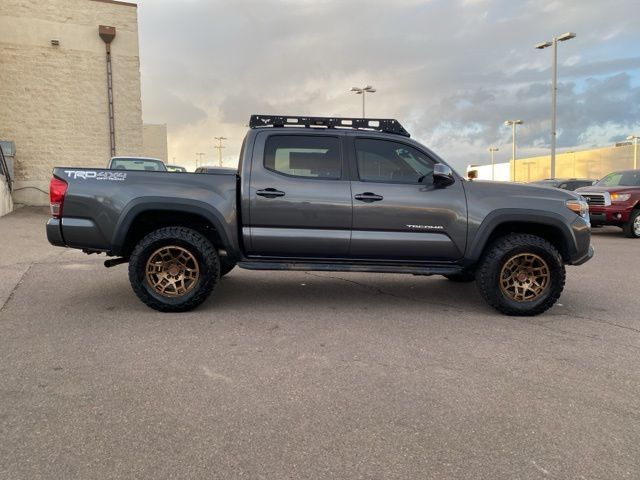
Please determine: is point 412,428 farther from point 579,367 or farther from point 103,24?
point 103,24

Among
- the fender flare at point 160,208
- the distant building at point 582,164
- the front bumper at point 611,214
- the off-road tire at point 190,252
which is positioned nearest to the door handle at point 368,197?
the fender flare at point 160,208

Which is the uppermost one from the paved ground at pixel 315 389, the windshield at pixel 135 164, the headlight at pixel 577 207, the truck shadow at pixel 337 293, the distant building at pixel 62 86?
the distant building at pixel 62 86

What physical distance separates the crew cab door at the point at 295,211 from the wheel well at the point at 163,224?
17.8 inches

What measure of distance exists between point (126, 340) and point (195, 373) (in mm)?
1074

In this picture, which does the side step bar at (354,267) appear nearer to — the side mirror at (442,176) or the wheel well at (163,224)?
the wheel well at (163,224)

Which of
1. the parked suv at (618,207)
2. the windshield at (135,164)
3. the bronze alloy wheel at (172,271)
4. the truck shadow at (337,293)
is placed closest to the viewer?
the bronze alloy wheel at (172,271)

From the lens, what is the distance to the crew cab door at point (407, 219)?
5406mm

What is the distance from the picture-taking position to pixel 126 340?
4434 mm

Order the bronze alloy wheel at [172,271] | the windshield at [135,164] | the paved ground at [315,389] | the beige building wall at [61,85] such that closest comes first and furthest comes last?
the paved ground at [315,389] → the bronze alloy wheel at [172,271] → the windshield at [135,164] → the beige building wall at [61,85]

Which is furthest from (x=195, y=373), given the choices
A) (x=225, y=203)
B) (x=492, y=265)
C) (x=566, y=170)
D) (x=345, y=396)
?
(x=566, y=170)

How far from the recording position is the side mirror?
527 cm

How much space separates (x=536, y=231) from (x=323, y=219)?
2.40m

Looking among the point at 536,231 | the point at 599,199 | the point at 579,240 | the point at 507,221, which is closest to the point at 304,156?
the point at 507,221

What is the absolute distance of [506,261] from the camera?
542 cm
